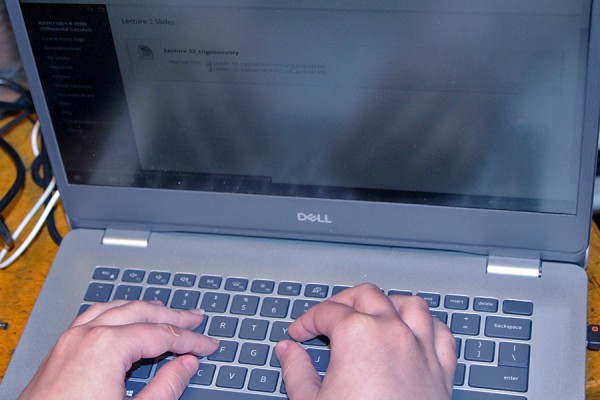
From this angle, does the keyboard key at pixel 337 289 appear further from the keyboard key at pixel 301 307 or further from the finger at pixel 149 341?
the finger at pixel 149 341

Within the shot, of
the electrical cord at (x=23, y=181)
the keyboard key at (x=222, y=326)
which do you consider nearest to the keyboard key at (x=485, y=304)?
the keyboard key at (x=222, y=326)

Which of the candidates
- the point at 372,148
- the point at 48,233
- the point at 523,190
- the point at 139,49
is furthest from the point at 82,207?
the point at 523,190

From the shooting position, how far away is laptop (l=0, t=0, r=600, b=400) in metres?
0.64

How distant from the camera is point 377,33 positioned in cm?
64

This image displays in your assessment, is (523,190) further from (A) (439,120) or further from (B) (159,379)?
(B) (159,379)

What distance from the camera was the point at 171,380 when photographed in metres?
0.65

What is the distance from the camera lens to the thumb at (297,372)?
62cm

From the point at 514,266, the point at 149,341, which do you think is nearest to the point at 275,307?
the point at 149,341

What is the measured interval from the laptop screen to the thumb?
16 cm

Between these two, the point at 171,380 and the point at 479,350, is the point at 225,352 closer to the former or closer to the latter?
the point at 171,380

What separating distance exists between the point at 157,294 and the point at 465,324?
30 cm

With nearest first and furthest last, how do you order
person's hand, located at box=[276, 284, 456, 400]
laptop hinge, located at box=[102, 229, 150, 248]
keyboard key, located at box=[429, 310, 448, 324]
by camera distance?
person's hand, located at box=[276, 284, 456, 400] → keyboard key, located at box=[429, 310, 448, 324] → laptop hinge, located at box=[102, 229, 150, 248]

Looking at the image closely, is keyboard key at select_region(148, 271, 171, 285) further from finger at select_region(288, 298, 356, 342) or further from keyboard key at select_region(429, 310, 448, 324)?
keyboard key at select_region(429, 310, 448, 324)

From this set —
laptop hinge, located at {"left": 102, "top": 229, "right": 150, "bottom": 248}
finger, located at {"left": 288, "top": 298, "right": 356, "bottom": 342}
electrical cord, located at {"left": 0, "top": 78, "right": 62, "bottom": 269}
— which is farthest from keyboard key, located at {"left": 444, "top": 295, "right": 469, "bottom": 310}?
electrical cord, located at {"left": 0, "top": 78, "right": 62, "bottom": 269}
